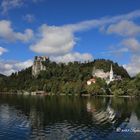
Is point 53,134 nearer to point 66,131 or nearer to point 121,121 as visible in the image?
point 66,131

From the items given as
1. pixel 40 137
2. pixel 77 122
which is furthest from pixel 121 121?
pixel 40 137

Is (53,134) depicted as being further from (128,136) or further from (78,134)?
(128,136)

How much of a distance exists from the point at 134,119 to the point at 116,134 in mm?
27076

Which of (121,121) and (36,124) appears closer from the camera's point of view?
(36,124)

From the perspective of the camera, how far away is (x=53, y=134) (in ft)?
227

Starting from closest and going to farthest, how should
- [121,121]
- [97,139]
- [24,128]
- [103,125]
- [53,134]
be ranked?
[97,139], [53,134], [24,128], [103,125], [121,121]

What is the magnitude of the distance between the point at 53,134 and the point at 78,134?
508 centimetres

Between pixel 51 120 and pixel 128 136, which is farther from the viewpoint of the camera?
pixel 51 120

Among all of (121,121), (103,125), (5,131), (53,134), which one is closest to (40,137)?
(53,134)

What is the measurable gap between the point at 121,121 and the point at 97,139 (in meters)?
27.8

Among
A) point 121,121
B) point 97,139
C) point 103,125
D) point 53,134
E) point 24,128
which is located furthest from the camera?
point 121,121

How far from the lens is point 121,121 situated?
9106 cm

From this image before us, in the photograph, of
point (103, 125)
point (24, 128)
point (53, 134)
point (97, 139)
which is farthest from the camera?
point (103, 125)

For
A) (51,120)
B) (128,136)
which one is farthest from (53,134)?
(51,120)
